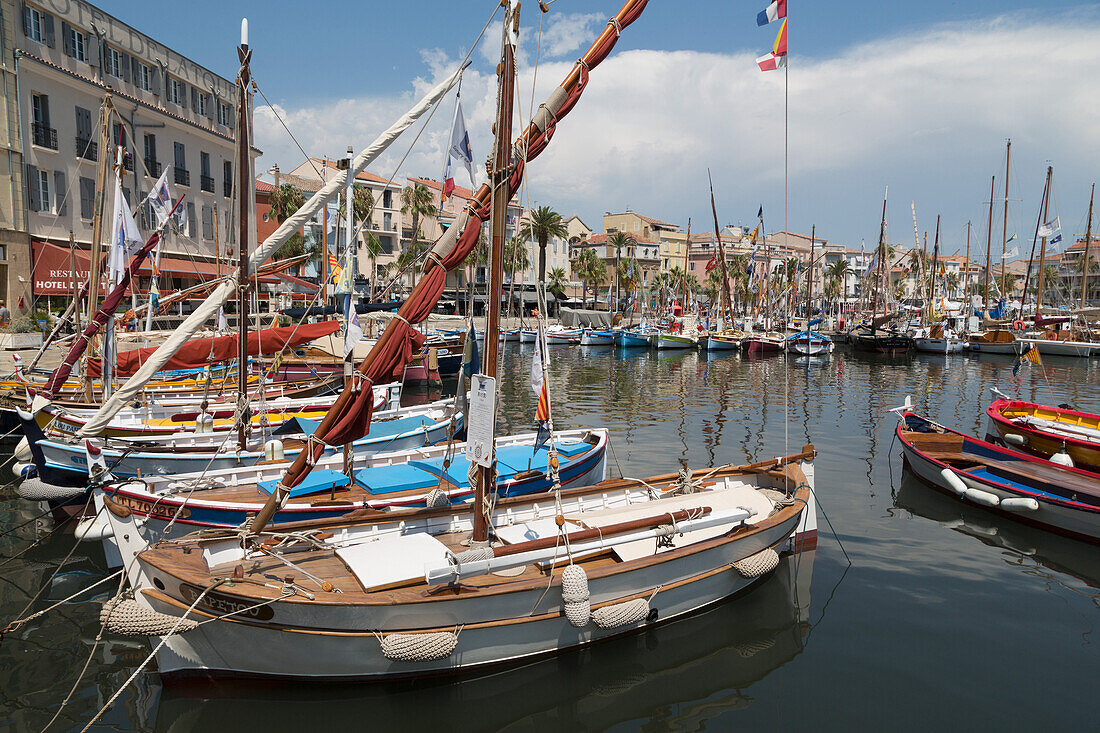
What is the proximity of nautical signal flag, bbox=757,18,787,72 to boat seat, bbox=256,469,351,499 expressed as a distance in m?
11.7

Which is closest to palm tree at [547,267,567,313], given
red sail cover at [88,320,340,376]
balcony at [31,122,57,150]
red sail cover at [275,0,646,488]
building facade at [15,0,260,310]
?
building facade at [15,0,260,310]

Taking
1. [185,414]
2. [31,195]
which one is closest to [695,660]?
[185,414]

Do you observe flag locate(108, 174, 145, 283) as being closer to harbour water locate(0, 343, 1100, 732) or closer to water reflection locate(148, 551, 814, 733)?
harbour water locate(0, 343, 1100, 732)

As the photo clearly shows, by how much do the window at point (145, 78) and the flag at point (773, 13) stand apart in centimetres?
4672

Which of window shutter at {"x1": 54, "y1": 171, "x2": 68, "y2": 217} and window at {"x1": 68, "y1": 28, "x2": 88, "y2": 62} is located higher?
window at {"x1": 68, "y1": 28, "x2": 88, "y2": 62}

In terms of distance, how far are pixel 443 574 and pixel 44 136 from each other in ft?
135

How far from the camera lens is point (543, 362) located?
402 inches

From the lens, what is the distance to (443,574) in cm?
857

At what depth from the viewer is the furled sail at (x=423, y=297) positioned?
9.54 meters

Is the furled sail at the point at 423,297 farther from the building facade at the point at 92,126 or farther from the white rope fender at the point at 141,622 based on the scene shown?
the building facade at the point at 92,126

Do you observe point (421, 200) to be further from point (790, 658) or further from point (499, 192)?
point (790, 658)

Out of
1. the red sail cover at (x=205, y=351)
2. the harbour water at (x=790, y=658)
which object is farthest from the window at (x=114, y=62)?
the harbour water at (x=790, y=658)

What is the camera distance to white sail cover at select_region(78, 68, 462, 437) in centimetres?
980

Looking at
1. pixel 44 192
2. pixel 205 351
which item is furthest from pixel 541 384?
pixel 44 192
